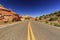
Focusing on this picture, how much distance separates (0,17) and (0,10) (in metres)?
7.35

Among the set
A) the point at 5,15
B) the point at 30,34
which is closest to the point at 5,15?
the point at 5,15

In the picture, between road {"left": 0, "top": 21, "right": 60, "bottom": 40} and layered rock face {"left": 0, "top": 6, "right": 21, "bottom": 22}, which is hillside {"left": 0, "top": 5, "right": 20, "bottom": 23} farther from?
road {"left": 0, "top": 21, "right": 60, "bottom": 40}

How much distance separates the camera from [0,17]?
46.4m

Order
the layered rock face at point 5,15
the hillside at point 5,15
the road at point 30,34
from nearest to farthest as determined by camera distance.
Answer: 1. the road at point 30,34
2. the hillside at point 5,15
3. the layered rock face at point 5,15

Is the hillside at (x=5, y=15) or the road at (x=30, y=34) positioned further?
the hillside at (x=5, y=15)

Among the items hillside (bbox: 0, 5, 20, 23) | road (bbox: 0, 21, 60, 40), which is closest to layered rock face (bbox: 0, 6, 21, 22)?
hillside (bbox: 0, 5, 20, 23)

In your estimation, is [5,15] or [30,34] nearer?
[30,34]

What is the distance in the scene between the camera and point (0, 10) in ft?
173

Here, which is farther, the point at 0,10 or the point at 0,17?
the point at 0,10

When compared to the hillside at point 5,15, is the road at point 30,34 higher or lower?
lower

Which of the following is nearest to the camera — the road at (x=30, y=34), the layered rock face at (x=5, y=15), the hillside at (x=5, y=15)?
the road at (x=30, y=34)

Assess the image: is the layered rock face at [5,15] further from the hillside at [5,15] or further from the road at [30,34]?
the road at [30,34]

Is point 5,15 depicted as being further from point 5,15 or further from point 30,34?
point 30,34

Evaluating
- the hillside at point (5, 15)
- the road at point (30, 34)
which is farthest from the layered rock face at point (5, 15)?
the road at point (30, 34)
